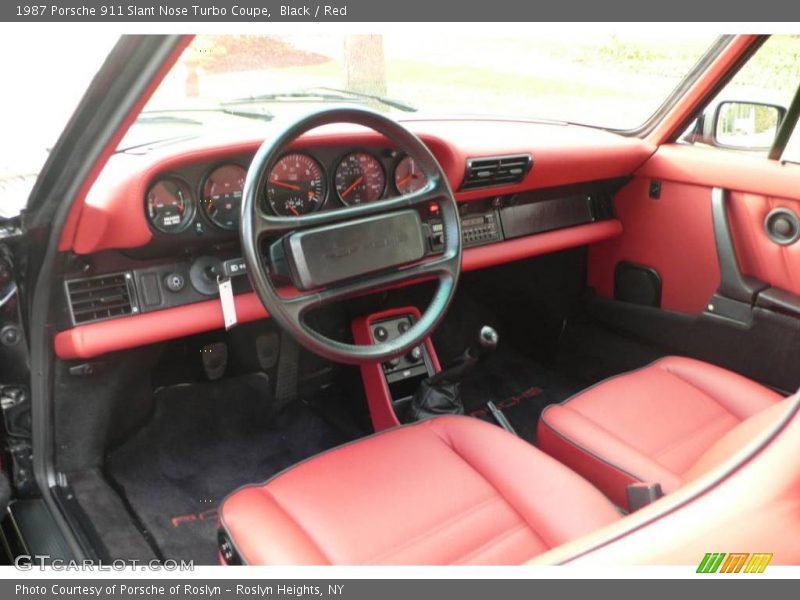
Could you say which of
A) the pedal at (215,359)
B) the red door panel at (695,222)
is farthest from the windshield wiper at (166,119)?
the red door panel at (695,222)

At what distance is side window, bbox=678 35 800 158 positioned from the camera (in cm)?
242

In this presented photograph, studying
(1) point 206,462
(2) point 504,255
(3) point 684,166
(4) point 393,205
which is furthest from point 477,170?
(1) point 206,462

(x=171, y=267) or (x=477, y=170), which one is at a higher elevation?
(x=477, y=170)

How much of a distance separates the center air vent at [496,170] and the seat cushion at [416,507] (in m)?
1.00

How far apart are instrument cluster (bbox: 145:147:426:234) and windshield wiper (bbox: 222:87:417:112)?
1.04 feet

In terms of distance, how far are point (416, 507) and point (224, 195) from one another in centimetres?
103

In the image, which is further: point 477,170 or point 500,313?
point 500,313

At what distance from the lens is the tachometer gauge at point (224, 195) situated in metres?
2.04

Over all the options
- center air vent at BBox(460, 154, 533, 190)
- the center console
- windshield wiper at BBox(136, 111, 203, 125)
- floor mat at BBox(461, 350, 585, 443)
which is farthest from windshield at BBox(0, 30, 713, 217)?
floor mat at BBox(461, 350, 585, 443)

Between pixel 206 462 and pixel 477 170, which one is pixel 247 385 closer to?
pixel 206 462

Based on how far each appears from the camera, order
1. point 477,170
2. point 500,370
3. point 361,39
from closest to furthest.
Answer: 1. point 361,39
2. point 477,170
3. point 500,370

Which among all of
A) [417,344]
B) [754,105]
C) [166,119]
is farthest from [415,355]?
[754,105]

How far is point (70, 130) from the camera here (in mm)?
1464

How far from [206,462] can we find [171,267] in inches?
31.2
